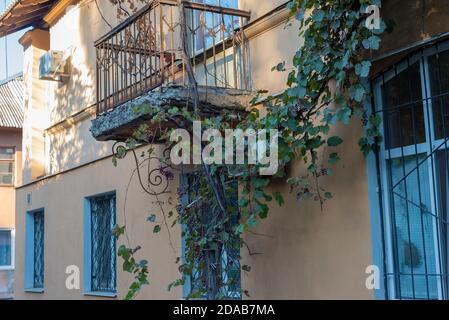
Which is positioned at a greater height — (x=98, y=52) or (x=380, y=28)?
(x=98, y=52)

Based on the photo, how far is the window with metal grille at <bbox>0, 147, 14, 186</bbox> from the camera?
1991 centimetres

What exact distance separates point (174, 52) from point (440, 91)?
9.67ft

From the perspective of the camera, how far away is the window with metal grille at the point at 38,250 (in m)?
11.3

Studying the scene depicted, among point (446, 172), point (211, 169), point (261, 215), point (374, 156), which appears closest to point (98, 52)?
point (211, 169)

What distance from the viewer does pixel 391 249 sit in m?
4.93

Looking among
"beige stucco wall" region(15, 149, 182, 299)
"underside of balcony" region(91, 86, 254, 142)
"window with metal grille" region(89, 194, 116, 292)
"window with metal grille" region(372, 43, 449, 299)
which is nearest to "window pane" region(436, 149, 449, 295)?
"window with metal grille" region(372, 43, 449, 299)

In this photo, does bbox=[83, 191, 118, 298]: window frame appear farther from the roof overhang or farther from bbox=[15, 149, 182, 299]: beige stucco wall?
the roof overhang

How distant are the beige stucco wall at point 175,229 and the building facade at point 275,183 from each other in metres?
0.01

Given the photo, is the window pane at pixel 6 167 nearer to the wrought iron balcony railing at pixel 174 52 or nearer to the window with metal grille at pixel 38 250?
the window with metal grille at pixel 38 250

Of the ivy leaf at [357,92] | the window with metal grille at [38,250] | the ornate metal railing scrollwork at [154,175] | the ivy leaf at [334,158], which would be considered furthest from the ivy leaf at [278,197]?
the window with metal grille at [38,250]

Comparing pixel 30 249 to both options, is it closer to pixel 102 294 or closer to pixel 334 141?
pixel 102 294

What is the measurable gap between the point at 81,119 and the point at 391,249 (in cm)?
608

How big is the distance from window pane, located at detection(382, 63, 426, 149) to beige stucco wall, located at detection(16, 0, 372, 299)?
27 centimetres
